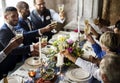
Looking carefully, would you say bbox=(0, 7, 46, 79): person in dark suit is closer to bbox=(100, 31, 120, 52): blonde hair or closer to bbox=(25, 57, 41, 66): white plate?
bbox=(25, 57, 41, 66): white plate

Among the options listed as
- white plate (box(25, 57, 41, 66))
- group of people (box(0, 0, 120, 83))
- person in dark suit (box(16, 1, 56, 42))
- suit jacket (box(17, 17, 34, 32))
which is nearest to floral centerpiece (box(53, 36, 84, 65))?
group of people (box(0, 0, 120, 83))

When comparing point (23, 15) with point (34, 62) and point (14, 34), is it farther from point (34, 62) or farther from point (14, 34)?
point (34, 62)

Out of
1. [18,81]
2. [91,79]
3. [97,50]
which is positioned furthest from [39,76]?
[97,50]

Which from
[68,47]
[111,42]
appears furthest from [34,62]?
[111,42]

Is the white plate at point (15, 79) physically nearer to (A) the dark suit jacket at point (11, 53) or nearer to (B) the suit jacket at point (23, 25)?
(A) the dark suit jacket at point (11, 53)

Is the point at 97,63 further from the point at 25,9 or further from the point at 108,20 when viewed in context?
the point at 108,20

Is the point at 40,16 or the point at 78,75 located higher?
the point at 40,16

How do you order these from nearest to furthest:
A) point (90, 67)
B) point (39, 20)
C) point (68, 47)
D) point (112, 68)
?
1. point (112, 68)
2. point (90, 67)
3. point (68, 47)
4. point (39, 20)

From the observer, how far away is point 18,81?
2.17m

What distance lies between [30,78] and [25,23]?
5.02 feet

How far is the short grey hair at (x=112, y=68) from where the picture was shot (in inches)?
61.2

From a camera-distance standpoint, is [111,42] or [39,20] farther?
[39,20]

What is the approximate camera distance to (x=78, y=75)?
233 cm

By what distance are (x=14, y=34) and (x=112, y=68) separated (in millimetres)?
1737
